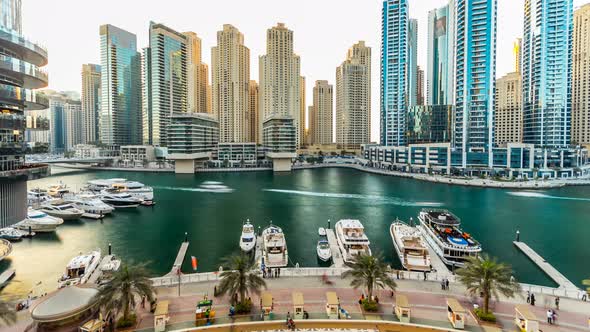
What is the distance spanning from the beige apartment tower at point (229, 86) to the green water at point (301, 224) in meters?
110

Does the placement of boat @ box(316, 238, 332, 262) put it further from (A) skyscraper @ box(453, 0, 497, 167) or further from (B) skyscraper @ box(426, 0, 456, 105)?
(B) skyscraper @ box(426, 0, 456, 105)

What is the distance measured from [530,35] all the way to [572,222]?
98.9 m

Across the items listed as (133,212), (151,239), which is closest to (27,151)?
(151,239)

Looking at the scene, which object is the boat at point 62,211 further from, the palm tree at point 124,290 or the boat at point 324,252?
the boat at point 324,252

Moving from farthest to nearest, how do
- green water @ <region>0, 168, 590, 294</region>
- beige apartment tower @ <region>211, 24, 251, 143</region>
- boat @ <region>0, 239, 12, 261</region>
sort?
beige apartment tower @ <region>211, 24, 251, 143</region> < green water @ <region>0, 168, 590, 294</region> < boat @ <region>0, 239, 12, 261</region>

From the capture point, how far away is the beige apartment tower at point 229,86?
189 metres

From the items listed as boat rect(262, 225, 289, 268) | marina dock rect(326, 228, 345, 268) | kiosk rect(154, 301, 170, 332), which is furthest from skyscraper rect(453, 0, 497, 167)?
kiosk rect(154, 301, 170, 332)

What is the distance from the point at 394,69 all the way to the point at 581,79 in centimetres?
8225

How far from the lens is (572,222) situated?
51469 mm

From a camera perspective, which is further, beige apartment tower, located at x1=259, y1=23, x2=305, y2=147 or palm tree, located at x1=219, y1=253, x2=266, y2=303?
beige apartment tower, located at x1=259, y1=23, x2=305, y2=147

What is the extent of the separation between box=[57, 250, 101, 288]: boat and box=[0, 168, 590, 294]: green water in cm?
216

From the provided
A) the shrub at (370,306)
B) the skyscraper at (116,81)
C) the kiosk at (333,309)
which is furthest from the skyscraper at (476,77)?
the skyscraper at (116,81)

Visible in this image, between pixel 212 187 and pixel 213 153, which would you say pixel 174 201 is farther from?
pixel 213 153

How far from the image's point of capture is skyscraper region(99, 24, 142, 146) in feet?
588
